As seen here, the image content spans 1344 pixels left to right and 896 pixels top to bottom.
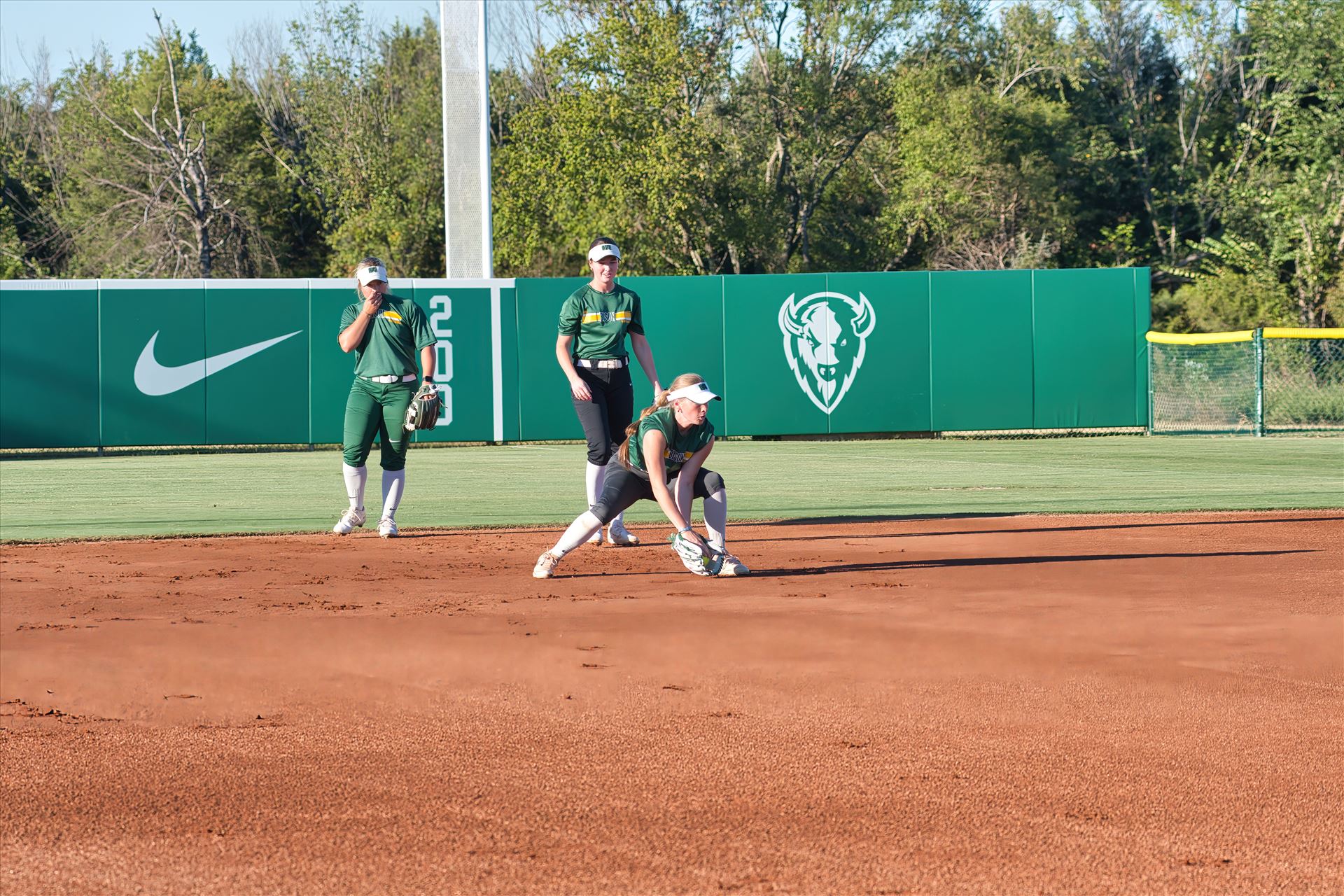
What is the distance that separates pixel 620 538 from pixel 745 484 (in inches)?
204

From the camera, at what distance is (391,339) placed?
9508 millimetres

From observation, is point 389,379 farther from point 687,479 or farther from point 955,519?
point 955,519

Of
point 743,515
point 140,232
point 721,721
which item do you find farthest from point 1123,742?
point 140,232

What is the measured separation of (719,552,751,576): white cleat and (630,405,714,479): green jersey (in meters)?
0.55

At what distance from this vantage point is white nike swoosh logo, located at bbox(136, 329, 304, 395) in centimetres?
2050

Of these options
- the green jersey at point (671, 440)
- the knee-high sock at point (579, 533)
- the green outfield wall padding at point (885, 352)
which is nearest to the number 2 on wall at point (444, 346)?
the green outfield wall padding at point (885, 352)

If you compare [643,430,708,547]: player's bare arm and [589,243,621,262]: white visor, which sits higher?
[589,243,621,262]: white visor

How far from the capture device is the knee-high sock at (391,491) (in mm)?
9648

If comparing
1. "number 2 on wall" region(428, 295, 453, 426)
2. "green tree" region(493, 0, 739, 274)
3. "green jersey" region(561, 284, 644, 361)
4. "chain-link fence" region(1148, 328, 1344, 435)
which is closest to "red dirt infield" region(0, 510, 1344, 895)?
"green jersey" region(561, 284, 644, 361)

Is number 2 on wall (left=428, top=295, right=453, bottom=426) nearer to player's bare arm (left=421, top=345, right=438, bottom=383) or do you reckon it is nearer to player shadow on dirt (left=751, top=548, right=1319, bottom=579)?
player's bare arm (left=421, top=345, right=438, bottom=383)

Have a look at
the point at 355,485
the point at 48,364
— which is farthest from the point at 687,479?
the point at 48,364

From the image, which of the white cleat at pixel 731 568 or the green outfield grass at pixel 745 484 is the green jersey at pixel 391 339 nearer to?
the green outfield grass at pixel 745 484

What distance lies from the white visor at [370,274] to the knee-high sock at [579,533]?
2.92 meters

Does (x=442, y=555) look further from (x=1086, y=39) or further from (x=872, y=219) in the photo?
(x=1086, y=39)
